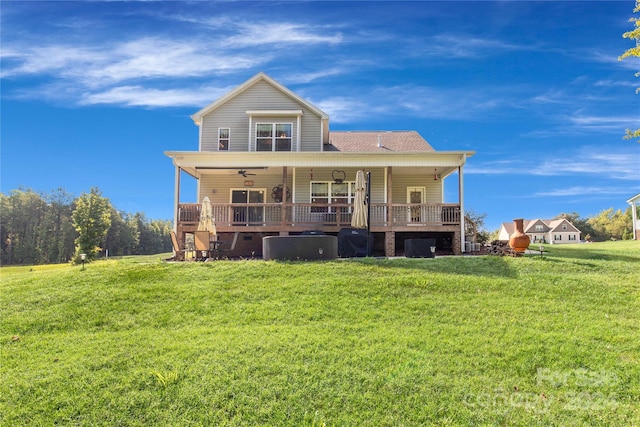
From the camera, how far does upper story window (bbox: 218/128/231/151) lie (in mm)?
18672

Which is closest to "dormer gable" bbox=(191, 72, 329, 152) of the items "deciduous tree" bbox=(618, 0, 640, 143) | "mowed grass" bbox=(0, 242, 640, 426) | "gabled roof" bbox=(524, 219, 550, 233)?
"mowed grass" bbox=(0, 242, 640, 426)

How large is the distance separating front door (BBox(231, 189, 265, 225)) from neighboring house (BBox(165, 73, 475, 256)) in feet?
0.15

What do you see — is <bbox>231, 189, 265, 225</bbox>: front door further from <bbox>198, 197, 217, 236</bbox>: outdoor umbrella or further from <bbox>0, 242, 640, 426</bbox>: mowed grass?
<bbox>0, 242, 640, 426</bbox>: mowed grass

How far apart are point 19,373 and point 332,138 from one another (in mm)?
17886

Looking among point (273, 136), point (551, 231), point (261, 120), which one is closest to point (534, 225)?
point (551, 231)

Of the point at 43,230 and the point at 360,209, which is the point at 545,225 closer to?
the point at 360,209

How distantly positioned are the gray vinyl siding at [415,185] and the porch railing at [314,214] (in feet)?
5.10

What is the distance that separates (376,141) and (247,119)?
6.60 m

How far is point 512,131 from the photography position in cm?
Result: 2027

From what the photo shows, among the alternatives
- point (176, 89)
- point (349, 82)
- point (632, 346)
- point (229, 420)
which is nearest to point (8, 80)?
point (176, 89)

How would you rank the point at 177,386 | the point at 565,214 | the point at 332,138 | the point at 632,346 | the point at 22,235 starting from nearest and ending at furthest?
the point at 177,386 < the point at 632,346 < the point at 332,138 < the point at 22,235 < the point at 565,214

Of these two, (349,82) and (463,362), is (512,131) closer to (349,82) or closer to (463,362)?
(349,82)

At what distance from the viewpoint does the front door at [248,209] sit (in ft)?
53.3

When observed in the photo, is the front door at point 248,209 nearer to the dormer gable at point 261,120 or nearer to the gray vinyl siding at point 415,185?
the dormer gable at point 261,120
